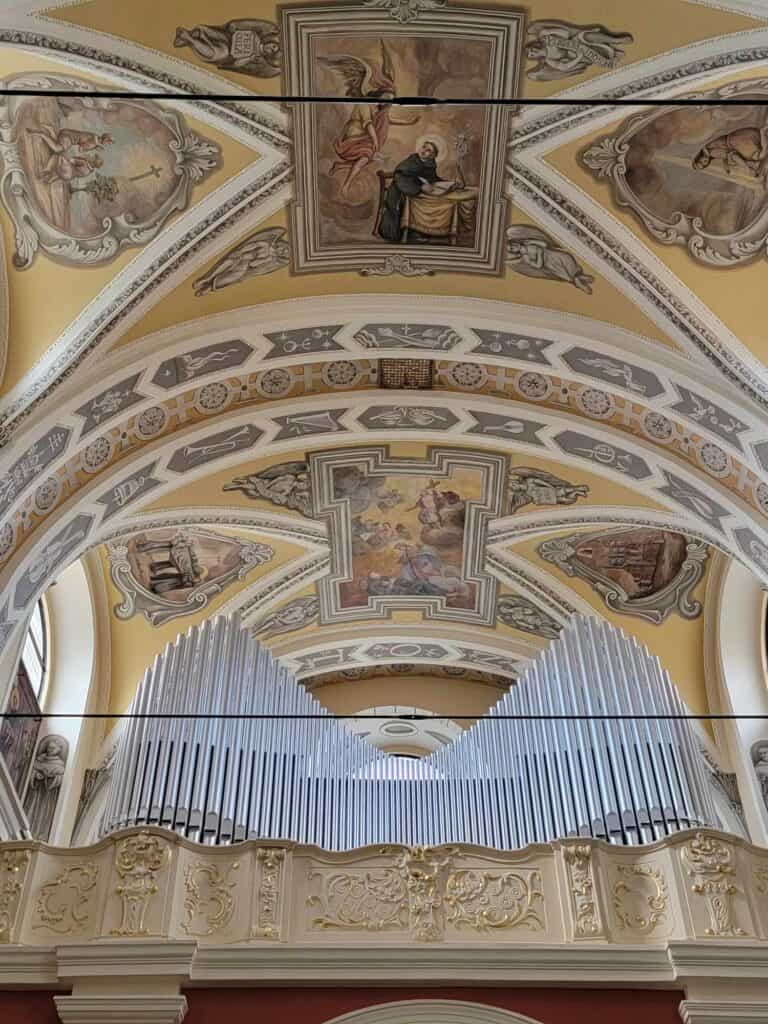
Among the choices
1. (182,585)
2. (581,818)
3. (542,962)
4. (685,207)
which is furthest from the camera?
(182,585)

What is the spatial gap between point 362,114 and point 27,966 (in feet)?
24.3

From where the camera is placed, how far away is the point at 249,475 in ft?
46.0

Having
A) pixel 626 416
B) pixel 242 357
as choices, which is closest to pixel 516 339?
pixel 626 416

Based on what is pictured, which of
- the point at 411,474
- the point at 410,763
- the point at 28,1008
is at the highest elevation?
the point at 411,474

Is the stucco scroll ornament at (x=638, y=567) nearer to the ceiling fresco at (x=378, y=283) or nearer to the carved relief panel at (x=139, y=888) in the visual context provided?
the ceiling fresco at (x=378, y=283)

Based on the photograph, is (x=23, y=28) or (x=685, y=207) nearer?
(x=23, y=28)

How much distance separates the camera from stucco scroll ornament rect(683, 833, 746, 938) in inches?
325

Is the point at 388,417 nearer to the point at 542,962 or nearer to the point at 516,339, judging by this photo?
the point at 516,339

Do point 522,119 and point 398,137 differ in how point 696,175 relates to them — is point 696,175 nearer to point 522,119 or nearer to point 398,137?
point 522,119

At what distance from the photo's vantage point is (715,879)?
849cm

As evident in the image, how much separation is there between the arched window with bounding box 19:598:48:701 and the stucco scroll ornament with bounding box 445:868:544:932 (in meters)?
7.23

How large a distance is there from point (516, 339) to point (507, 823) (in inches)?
202

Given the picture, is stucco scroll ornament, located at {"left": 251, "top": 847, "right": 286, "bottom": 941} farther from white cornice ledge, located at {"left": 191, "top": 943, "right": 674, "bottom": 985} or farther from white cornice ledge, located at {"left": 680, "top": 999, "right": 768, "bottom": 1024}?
white cornice ledge, located at {"left": 680, "top": 999, "right": 768, "bottom": 1024}

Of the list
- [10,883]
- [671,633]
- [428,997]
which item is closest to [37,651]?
[10,883]
